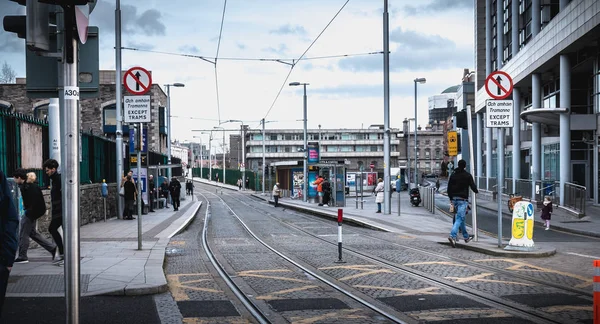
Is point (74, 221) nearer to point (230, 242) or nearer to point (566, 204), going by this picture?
point (230, 242)

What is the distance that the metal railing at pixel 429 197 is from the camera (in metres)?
32.0

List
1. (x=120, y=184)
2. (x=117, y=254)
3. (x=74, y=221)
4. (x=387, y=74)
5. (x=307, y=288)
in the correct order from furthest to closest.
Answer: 1. (x=387, y=74)
2. (x=120, y=184)
3. (x=117, y=254)
4. (x=307, y=288)
5. (x=74, y=221)

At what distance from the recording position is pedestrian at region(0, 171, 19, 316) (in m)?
5.61

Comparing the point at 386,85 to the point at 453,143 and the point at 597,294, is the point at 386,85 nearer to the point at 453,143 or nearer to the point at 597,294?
the point at 453,143

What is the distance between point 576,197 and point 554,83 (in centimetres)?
1870

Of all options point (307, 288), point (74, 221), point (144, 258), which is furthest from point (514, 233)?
point (74, 221)

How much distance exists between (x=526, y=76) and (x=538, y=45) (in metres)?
4.63

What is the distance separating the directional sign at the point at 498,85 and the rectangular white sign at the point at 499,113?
1.04ft

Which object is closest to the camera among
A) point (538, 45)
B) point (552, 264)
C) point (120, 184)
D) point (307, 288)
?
point (307, 288)

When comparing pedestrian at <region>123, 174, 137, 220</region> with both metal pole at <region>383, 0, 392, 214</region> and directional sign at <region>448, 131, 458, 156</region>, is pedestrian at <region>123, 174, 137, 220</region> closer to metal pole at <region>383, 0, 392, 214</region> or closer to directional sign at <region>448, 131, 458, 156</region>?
metal pole at <region>383, 0, 392, 214</region>

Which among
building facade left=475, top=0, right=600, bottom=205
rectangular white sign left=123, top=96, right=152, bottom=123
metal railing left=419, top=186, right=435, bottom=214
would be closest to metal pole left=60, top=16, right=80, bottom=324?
rectangular white sign left=123, top=96, right=152, bottom=123

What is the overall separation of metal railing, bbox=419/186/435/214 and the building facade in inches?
231

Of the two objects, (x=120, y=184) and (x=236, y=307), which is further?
(x=120, y=184)

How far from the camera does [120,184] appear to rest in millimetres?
24984
